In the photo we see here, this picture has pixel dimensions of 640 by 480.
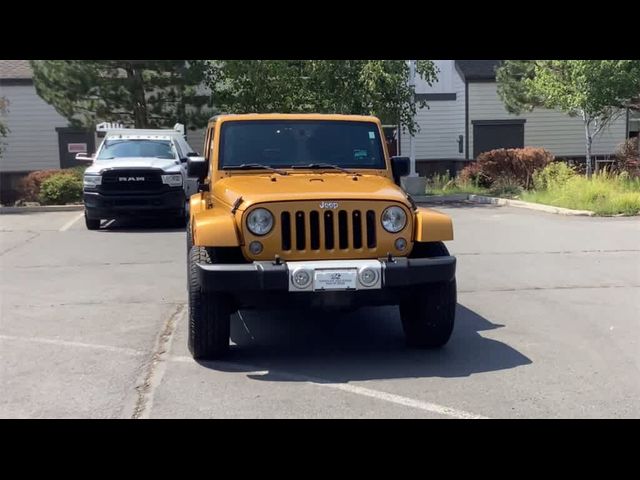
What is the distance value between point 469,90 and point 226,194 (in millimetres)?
22573

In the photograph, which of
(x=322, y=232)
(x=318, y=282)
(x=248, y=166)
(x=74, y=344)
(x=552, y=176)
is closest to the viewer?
(x=318, y=282)

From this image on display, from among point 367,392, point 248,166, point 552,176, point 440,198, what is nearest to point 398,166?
point 248,166

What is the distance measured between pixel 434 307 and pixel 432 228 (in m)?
0.64

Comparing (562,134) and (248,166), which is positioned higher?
(562,134)

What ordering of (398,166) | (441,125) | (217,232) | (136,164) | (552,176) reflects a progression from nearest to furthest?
1. (217,232)
2. (398,166)
3. (136,164)
4. (552,176)
5. (441,125)

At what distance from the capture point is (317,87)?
20703 mm

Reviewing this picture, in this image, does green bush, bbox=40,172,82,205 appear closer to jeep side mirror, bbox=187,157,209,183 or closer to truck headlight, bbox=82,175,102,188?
truck headlight, bbox=82,175,102,188

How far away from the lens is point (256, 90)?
69.2ft

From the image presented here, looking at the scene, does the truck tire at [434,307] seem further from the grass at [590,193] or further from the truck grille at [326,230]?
the grass at [590,193]

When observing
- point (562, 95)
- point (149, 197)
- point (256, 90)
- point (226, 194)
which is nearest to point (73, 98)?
point (256, 90)

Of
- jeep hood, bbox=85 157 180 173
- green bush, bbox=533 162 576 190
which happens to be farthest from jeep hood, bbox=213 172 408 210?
green bush, bbox=533 162 576 190

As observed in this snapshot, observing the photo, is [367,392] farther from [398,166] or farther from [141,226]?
→ [141,226]

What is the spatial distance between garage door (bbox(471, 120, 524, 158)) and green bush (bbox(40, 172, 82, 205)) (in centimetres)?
1457
